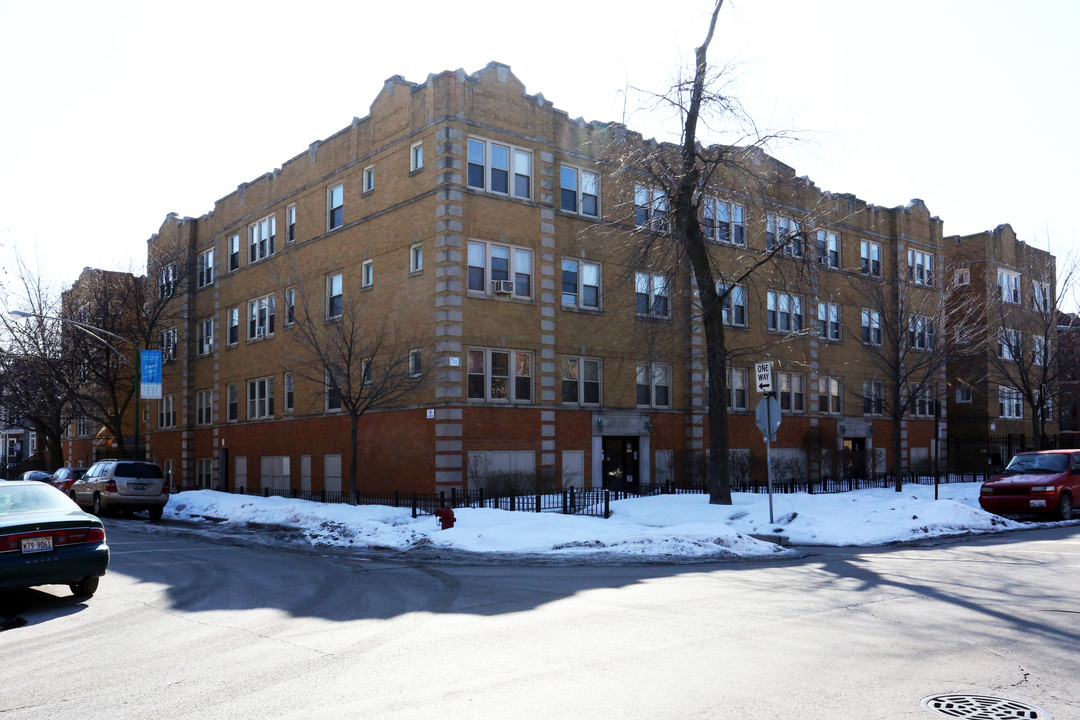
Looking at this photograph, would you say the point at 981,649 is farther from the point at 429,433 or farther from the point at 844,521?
the point at 429,433

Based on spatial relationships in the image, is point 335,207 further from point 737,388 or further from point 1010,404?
point 1010,404

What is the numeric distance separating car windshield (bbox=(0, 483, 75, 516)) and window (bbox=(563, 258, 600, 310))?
20594 millimetres

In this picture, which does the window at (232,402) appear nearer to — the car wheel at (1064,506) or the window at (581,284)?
the window at (581,284)

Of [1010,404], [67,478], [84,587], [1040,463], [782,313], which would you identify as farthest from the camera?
[1010,404]

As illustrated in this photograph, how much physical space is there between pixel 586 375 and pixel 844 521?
1283 cm

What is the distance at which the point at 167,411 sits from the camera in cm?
4762

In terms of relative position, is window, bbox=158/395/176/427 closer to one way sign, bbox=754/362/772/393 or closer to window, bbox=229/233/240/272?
window, bbox=229/233/240/272

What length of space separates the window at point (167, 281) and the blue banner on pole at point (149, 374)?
10420 mm

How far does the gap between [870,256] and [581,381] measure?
2001 centimetres

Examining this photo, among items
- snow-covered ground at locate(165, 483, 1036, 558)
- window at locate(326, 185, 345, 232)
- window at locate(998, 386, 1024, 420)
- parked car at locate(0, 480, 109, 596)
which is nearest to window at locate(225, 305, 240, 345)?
window at locate(326, 185, 345, 232)

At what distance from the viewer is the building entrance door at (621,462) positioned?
3219 cm

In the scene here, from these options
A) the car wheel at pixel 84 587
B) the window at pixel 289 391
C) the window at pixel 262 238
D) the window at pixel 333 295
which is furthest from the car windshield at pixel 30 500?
the window at pixel 262 238

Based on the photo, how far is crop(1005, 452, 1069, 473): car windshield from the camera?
23109 millimetres

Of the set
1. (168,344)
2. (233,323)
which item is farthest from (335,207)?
(168,344)
